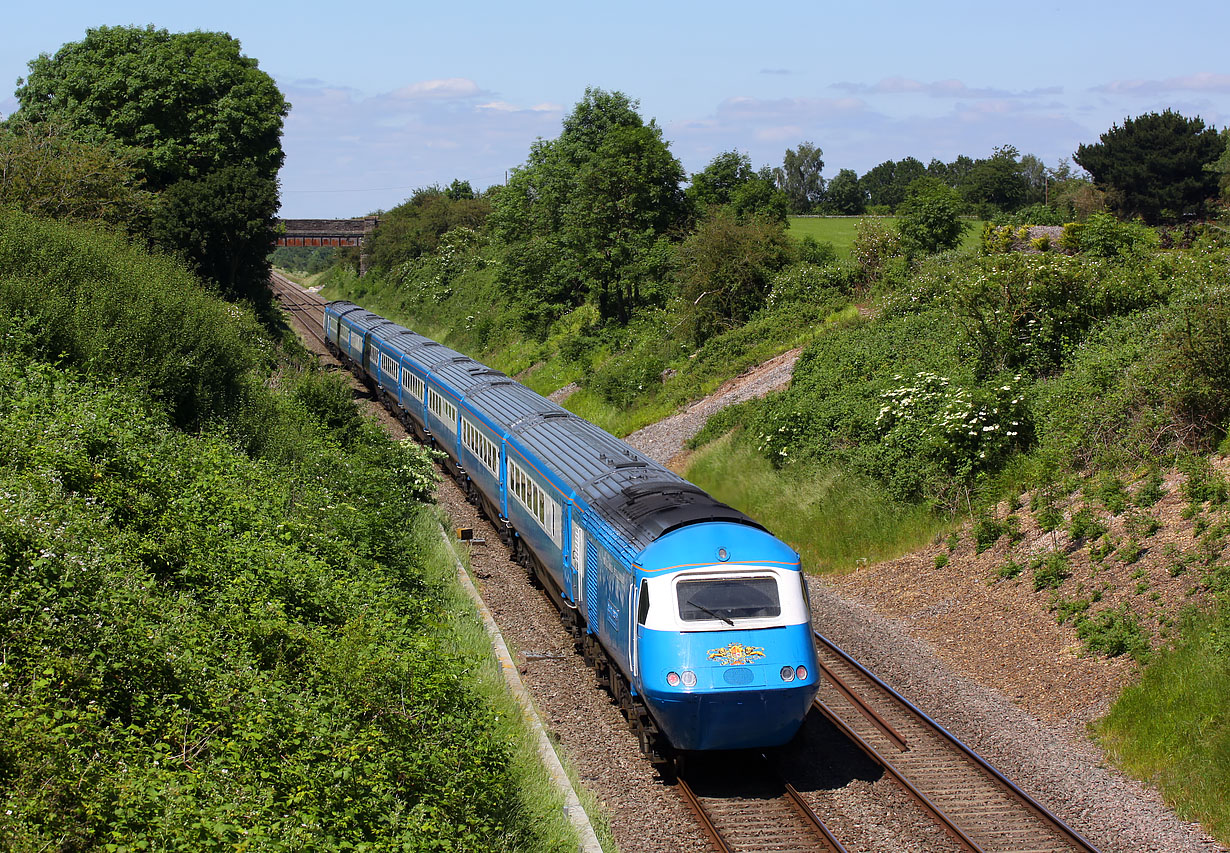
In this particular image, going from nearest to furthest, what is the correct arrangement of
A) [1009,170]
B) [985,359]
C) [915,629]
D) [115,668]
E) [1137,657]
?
1. [115,668]
2. [1137,657]
3. [915,629]
4. [985,359]
5. [1009,170]

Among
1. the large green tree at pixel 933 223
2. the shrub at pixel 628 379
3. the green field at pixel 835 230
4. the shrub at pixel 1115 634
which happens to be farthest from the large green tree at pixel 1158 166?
the shrub at pixel 1115 634

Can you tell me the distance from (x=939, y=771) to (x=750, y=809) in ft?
8.08

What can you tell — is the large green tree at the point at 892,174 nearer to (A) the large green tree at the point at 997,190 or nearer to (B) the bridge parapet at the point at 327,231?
(A) the large green tree at the point at 997,190

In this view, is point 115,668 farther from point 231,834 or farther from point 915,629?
point 915,629

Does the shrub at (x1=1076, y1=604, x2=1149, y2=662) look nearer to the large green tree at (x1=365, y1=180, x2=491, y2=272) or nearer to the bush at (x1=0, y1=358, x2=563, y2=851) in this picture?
the bush at (x1=0, y1=358, x2=563, y2=851)

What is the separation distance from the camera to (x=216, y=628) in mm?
9945

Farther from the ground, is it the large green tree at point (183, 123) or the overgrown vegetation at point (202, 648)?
the large green tree at point (183, 123)

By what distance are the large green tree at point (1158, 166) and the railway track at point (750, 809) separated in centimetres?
4806

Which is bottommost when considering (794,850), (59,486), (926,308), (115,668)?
(794,850)

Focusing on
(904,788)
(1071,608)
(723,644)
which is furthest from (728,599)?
(1071,608)

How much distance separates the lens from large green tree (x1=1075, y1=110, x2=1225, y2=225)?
49.8 m

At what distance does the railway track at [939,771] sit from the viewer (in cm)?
1003

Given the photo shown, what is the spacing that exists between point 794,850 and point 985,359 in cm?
1511

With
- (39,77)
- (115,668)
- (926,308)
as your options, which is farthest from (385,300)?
(115,668)
